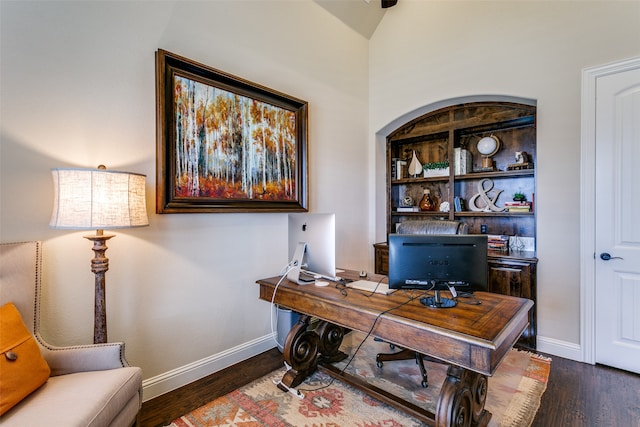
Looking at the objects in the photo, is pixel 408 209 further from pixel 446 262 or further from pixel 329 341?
pixel 446 262

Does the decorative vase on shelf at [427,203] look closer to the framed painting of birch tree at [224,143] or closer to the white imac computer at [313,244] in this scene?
the framed painting of birch tree at [224,143]

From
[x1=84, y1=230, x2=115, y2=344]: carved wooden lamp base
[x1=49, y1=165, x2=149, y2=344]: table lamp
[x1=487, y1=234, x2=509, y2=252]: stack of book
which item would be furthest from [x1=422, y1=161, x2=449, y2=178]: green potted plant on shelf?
[x1=84, y1=230, x2=115, y2=344]: carved wooden lamp base

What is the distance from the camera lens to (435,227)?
2627 millimetres

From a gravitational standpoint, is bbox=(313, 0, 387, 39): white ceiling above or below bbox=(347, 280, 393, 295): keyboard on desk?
above

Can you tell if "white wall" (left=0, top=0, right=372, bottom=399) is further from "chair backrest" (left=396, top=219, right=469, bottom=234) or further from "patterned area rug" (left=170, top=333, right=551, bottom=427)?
"chair backrest" (left=396, top=219, right=469, bottom=234)

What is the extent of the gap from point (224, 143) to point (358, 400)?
208 centimetres

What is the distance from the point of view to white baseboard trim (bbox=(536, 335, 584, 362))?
2.55m

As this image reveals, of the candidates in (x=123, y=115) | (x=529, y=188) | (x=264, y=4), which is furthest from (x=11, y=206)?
(x=529, y=188)

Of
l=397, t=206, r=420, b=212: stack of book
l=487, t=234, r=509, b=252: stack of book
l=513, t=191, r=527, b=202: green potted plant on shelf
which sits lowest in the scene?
l=487, t=234, r=509, b=252: stack of book

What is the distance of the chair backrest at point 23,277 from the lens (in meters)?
1.42

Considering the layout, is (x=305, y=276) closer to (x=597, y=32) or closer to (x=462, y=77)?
(x=462, y=77)

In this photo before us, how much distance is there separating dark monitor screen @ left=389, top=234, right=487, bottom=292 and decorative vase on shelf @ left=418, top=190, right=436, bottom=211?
6.78 feet

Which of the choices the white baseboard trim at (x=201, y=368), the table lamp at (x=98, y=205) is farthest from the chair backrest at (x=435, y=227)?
the table lamp at (x=98, y=205)

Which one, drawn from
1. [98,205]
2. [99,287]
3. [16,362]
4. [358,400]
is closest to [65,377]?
[16,362]
